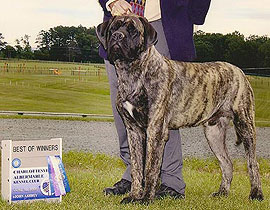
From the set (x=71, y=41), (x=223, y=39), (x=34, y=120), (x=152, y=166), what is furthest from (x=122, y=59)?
(x=34, y=120)

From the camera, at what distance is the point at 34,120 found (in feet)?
24.7

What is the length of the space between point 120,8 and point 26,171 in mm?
1244

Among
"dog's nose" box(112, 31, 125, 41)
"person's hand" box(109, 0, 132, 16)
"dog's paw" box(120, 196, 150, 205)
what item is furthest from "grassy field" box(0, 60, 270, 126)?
"dog's nose" box(112, 31, 125, 41)

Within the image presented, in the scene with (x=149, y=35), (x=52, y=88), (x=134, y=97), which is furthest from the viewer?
(x=52, y=88)

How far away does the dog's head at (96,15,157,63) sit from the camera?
10.3 feet

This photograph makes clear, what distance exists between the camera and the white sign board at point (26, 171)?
11.9ft

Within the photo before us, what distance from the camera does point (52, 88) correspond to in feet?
23.6

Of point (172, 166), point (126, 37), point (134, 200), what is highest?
point (126, 37)

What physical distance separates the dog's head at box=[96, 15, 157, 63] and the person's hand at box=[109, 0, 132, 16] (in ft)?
0.55

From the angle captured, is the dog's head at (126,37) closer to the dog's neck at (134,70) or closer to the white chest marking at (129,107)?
the dog's neck at (134,70)

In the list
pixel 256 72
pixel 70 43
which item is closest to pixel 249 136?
Result: pixel 256 72

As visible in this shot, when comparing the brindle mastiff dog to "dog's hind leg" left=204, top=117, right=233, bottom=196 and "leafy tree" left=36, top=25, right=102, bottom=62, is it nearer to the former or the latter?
"dog's hind leg" left=204, top=117, right=233, bottom=196

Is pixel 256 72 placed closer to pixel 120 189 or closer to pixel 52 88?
pixel 52 88

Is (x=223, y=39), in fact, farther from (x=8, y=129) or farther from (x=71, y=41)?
(x=8, y=129)
